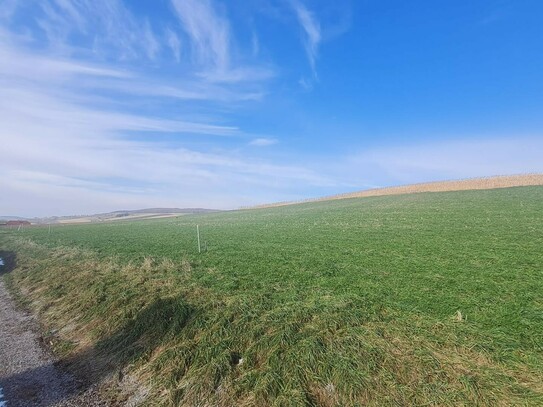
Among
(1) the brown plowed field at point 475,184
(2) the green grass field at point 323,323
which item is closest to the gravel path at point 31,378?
(2) the green grass field at point 323,323

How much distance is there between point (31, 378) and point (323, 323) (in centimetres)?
786

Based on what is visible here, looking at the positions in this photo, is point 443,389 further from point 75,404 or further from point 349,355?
point 75,404

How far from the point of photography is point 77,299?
13.0 m

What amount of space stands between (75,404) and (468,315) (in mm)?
9706

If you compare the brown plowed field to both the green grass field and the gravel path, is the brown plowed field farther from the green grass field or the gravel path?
the gravel path

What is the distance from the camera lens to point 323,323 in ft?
26.3

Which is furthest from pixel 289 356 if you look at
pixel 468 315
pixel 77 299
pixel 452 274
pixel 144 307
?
pixel 77 299

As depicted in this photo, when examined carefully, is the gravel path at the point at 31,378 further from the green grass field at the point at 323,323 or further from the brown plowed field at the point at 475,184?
the brown plowed field at the point at 475,184

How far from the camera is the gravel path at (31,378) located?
22.9 feet

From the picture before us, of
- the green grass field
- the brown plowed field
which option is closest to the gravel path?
the green grass field

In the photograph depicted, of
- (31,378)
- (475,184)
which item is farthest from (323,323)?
(475,184)

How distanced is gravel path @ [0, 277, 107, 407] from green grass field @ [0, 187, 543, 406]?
72cm

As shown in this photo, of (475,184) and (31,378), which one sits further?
(475,184)

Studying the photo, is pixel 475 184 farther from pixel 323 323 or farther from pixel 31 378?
pixel 31 378
